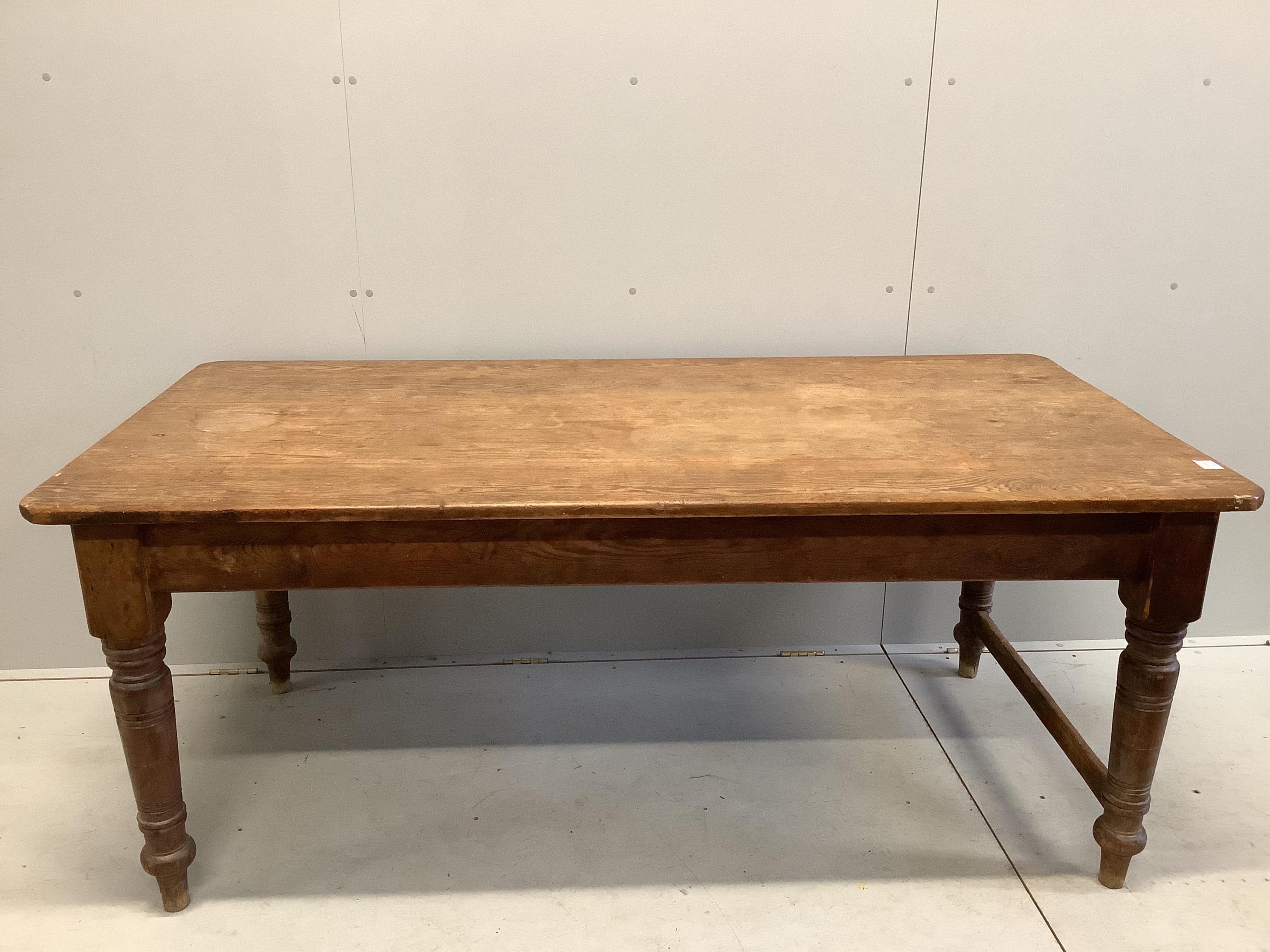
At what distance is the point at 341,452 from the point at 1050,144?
1.72 m

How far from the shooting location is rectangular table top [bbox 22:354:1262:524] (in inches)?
65.0

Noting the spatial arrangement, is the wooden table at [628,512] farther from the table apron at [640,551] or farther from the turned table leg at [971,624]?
the turned table leg at [971,624]

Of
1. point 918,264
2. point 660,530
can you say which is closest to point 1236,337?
point 918,264

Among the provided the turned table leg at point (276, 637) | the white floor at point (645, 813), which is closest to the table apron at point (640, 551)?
the white floor at point (645, 813)

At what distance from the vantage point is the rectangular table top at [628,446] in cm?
165

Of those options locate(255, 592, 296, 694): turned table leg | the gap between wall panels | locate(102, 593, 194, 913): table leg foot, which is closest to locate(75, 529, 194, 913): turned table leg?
locate(102, 593, 194, 913): table leg foot

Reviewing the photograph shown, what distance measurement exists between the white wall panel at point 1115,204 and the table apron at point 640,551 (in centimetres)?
92

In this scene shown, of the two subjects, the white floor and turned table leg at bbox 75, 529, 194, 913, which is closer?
turned table leg at bbox 75, 529, 194, 913

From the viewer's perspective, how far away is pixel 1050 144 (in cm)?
243

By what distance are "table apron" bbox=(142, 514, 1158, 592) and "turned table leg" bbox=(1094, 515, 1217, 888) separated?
43mm

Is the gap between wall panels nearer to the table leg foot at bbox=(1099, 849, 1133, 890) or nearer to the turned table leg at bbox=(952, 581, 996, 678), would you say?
the turned table leg at bbox=(952, 581, 996, 678)

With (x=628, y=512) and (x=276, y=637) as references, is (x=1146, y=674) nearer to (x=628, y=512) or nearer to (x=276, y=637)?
(x=628, y=512)

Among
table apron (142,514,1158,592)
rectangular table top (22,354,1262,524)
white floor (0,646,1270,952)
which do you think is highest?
rectangular table top (22,354,1262,524)

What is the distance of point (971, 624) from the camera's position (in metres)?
2.63
